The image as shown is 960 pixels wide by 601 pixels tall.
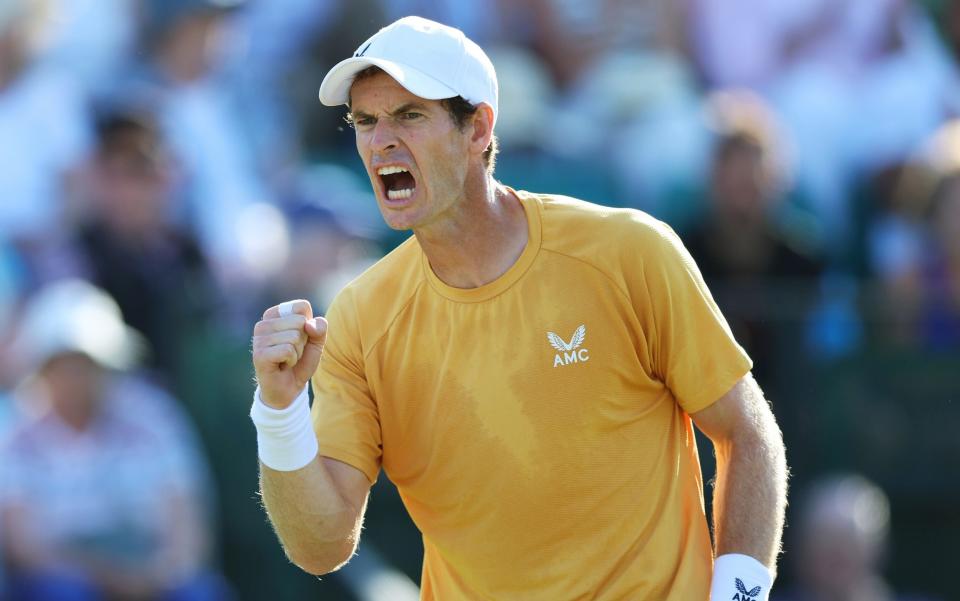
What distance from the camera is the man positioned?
3.56 m

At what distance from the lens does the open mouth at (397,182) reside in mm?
3580

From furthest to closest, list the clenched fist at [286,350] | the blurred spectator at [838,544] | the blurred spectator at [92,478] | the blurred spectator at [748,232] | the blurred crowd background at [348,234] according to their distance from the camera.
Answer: the blurred spectator at [748,232]
the blurred spectator at [838,544]
the blurred crowd background at [348,234]
the blurred spectator at [92,478]
the clenched fist at [286,350]

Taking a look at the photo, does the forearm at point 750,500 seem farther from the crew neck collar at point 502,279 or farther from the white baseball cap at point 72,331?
the white baseball cap at point 72,331

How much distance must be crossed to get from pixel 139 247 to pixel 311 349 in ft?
12.8

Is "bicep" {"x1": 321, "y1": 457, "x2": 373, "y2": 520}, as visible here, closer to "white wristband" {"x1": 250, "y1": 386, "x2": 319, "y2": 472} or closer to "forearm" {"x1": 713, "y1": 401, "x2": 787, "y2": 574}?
"white wristband" {"x1": 250, "y1": 386, "x2": 319, "y2": 472}

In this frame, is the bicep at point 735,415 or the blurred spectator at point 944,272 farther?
the blurred spectator at point 944,272

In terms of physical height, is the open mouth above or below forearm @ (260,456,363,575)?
above

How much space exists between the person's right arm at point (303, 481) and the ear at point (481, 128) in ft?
2.00

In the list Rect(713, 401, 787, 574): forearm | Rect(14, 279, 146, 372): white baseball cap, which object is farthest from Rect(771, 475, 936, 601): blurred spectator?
Rect(713, 401, 787, 574): forearm

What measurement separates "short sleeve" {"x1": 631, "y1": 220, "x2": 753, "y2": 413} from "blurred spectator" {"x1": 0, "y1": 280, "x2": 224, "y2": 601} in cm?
373

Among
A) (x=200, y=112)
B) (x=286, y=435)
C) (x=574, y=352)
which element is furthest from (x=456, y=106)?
(x=200, y=112)

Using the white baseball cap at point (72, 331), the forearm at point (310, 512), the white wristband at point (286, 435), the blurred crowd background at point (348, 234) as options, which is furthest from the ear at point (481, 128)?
the white baseball cap at point (72, 331)

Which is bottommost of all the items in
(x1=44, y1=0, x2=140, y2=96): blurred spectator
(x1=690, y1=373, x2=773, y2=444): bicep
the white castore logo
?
(x1=44, y1=0, x2=140, y2=96): blurred spectator

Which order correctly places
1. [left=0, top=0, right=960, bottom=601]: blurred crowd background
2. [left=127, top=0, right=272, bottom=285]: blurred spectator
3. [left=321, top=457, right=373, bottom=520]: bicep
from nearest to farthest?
[left=321, top=457, right=373, bottom=520]: bicep, [left=0, top=0, right=960, bottom=601]: blurred crowd background, [left=127, top=0, right=272, bottom=285]: blurred spectator
